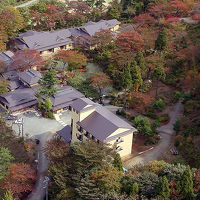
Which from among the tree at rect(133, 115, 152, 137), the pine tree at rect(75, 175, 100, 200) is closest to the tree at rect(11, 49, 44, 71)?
the tree at rect(133, 115, 152, 137)

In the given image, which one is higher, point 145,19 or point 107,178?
point 145,19

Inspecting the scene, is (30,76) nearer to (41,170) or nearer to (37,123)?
(37,123)

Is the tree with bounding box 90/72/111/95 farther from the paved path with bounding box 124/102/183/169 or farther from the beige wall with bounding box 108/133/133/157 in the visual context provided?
the beige wall with bounding box 108/133/133/157

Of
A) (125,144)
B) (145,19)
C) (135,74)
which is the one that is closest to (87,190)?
(125,144)

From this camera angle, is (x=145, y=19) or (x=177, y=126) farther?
(x=145, y=19)

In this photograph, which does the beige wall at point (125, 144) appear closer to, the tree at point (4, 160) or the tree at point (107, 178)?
the tree at point (107, 178)

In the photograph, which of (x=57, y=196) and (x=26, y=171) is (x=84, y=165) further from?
(x=26, y=171)
